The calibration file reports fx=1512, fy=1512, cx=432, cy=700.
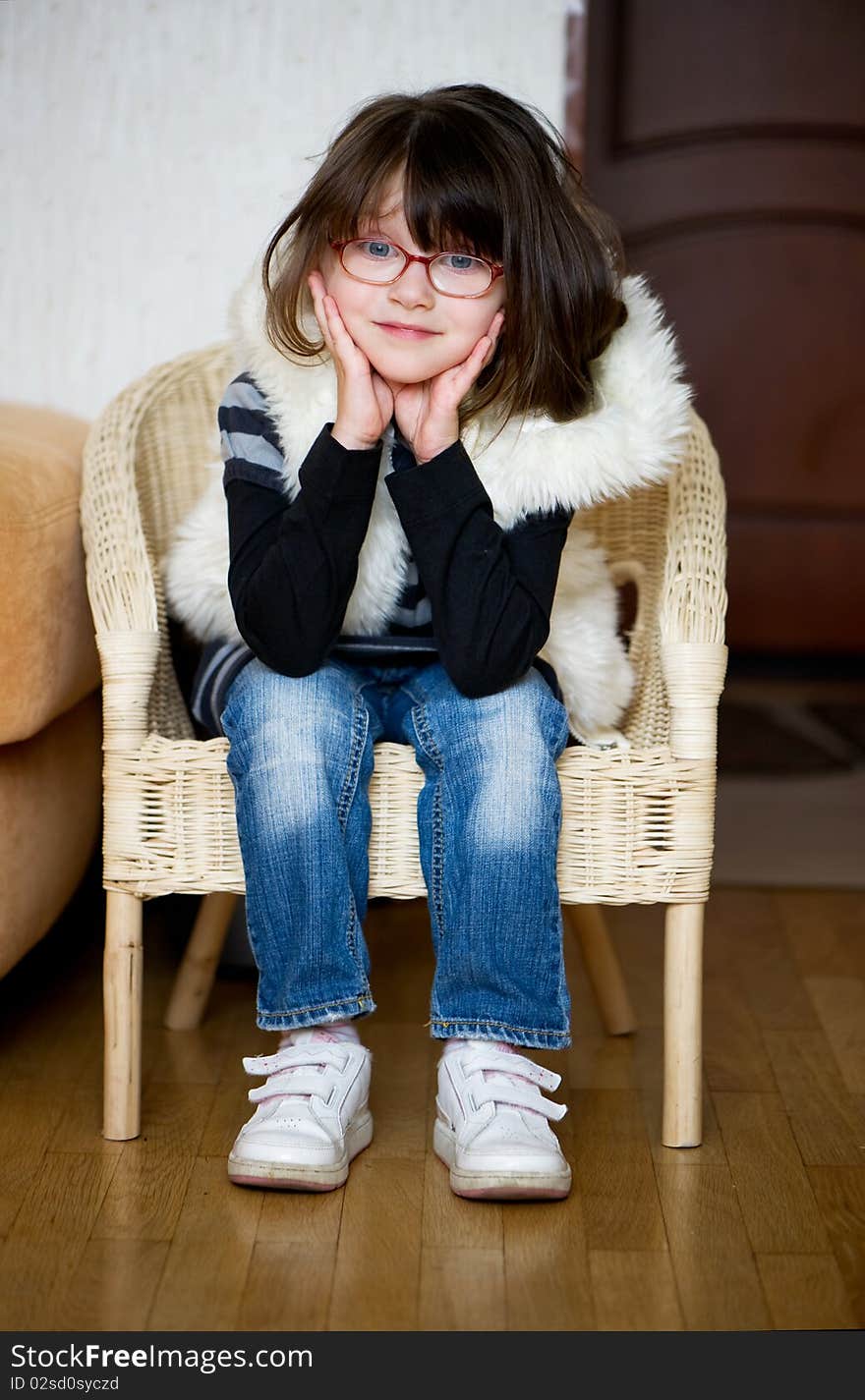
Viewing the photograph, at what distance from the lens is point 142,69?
65.1 inches

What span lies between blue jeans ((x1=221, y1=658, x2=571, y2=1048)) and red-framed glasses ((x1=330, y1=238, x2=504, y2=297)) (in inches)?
12.8

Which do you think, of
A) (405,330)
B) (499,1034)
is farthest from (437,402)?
(499,1034)

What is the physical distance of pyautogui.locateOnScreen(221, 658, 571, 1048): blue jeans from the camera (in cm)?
115

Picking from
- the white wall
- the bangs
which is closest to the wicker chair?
the bangs

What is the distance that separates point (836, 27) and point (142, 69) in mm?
1778

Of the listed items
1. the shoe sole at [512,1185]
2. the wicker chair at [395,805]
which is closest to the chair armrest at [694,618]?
the wicker chair at [395,805]

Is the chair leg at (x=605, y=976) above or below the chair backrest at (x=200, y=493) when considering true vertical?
below

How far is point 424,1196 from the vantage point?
3.77 feet

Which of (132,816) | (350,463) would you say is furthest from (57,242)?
(132,816)

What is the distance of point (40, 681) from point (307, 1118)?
42 centimetres

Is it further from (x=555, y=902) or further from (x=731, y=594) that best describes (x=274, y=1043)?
(x=731, y=594)

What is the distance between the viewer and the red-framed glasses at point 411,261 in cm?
118

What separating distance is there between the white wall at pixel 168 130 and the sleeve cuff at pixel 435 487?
58cm

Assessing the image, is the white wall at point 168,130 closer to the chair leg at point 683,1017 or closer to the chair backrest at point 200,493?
the chair backrest at point 200,493
